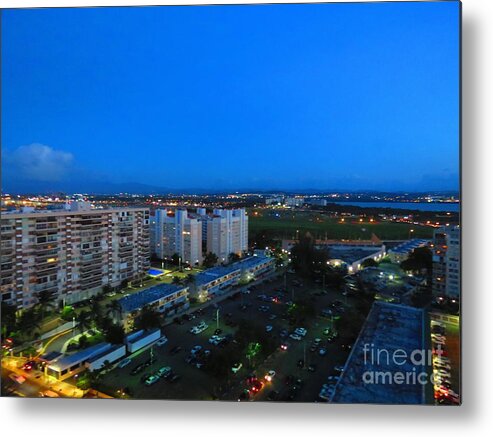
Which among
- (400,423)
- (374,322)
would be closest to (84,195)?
(374,322)

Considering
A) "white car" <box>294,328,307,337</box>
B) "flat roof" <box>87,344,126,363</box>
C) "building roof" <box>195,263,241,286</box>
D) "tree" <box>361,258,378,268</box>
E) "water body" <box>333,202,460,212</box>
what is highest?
"water body" <box>333,202,460,212</box>

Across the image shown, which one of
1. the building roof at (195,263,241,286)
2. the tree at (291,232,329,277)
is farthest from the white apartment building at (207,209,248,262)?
the tree at (291,232,329,277)

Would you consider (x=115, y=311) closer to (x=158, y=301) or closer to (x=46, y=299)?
(x=158, y=301)

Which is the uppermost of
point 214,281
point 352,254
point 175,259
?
point 352,254

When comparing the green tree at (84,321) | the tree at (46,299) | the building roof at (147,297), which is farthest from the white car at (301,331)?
the tree at (46,299)

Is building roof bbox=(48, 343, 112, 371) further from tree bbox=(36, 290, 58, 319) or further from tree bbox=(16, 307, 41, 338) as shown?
tree bbox=(36, 290, 58, 319)

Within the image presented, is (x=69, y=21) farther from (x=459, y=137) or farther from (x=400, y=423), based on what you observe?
(x=400, y=423)

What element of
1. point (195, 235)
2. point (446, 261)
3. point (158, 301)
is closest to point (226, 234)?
point (195, 235)
